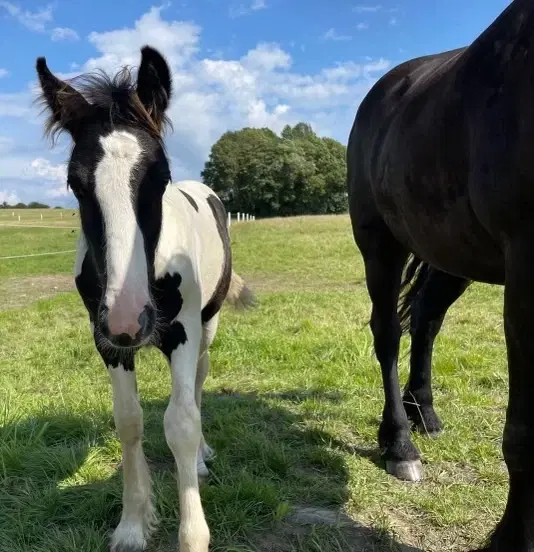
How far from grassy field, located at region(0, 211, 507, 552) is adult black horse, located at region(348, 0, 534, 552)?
0.35 meters

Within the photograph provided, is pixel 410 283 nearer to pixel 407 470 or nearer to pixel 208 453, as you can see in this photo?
pixel 407 470

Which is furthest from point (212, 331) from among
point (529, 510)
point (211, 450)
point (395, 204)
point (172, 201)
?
point (529, 510)

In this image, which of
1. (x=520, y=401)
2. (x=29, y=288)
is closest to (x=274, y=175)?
(x=29, y=288)

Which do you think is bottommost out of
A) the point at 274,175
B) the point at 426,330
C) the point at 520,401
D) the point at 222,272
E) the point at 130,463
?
the point at 130,463

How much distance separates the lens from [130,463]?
2.57 m

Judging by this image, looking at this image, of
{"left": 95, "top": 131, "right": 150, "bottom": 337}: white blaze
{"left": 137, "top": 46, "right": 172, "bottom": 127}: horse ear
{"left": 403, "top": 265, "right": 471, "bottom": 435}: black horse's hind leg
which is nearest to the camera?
{"left": 95, "top": 131, "right": 150, "bottom": 337}: white blaze

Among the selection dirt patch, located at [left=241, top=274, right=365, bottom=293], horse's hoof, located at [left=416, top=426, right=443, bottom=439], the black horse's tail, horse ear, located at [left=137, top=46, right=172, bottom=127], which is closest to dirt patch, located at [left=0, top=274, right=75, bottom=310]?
dirt patch, located at [left=241, top=274, right=365, bottom=293]

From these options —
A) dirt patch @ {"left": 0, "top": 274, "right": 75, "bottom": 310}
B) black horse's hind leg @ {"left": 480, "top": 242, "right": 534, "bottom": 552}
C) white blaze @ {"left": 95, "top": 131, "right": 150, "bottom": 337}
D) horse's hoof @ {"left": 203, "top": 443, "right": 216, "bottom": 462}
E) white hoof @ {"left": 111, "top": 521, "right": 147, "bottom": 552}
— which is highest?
white blaze @ {"left": 95, "top": 131, "right": 150, "bottom": 337}

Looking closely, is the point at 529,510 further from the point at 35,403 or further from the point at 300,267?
the point at 300,267

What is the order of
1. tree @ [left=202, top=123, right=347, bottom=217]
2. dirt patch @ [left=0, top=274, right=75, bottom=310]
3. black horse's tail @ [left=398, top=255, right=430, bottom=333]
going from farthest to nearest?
tree @ [left=202, top=123, right=347, bottom=217], dirt patch @ [left=0, top=274, right=75, bottom=310], black horse's tail @ [left=398, top=255, right=430, bottom=333]

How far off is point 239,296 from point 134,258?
2372 mm

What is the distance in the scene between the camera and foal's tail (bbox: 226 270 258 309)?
4.32 m

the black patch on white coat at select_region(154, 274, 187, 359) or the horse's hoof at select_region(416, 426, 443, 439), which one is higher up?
the black patch on white coat at select_region(154, 274, 187, 359)

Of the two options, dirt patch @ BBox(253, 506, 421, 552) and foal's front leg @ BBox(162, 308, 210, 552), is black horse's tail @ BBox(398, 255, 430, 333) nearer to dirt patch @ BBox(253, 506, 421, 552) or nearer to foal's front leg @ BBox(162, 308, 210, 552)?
dirt patch @ BBox(253, 506, 421, 552)
